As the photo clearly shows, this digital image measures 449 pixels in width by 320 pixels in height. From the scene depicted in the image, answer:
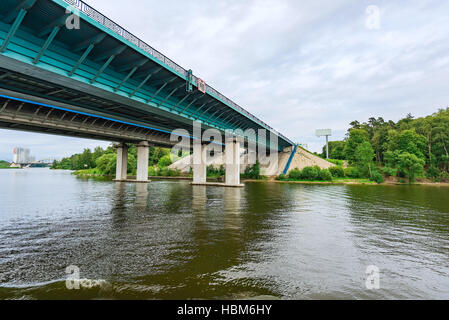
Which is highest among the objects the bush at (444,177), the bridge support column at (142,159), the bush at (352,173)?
the bridge support column at (142,159)

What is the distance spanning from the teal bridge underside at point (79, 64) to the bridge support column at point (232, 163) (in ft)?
68.4

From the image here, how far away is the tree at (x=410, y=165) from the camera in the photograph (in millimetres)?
66500

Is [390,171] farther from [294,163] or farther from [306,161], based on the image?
[294,163]

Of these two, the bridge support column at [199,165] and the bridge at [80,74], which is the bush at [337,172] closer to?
the bridge support column at [199,165]

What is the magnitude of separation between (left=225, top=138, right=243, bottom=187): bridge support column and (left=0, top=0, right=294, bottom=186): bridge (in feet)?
46.1

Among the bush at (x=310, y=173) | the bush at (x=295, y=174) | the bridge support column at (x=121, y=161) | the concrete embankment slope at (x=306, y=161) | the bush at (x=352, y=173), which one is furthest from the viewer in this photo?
the concrete embankment slope at (x=306, y=161)

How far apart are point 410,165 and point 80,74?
285 ft

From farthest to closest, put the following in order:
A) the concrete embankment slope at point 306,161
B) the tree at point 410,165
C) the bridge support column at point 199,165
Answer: the concrete embankment slope at point 306,161, the tree at point 410,165, the bridge support column at point 199,165

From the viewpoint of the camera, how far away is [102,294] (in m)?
5.29

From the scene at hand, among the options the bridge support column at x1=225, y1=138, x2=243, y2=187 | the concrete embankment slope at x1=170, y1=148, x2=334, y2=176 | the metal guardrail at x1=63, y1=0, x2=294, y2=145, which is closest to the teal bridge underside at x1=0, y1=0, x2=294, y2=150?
the metal guardrail at x1=63, y1=0, x2=294, y2=145

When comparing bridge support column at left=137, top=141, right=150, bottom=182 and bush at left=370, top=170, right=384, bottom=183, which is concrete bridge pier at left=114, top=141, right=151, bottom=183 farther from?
bush at left=370, top=170, right=384, bottom=183

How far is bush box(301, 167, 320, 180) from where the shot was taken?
72031mm

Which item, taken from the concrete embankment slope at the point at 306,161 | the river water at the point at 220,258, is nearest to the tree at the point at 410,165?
the concrete embankment slope at the point at 306,161
